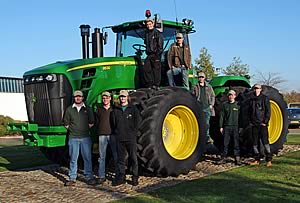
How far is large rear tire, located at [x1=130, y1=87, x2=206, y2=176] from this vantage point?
332 inches

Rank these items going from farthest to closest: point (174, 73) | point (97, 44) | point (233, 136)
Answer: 1. point (233, 136)
2. point (97, 44)
3. point (174, 73)

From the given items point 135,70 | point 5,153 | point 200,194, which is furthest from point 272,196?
point 5,153

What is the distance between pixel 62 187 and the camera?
8.57 m

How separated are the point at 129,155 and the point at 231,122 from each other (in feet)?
9.73

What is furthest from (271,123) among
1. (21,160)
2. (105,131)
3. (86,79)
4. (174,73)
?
(21,160)

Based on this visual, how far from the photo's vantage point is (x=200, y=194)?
739 centimetres

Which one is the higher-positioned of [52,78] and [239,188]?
[52,78]

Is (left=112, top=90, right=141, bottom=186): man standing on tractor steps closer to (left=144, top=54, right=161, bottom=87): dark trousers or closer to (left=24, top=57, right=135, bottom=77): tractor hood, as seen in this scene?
(left=144, top=54, right=161, bottom=87): dark trousers

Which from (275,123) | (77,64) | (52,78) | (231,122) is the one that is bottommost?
(275,123)

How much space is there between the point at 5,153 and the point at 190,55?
8.14 m

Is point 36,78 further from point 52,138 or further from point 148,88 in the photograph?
point 148,88

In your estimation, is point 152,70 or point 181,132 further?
point 181,132

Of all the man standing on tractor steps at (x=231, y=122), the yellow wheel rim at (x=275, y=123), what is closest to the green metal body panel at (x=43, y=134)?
the man standing on tractor steps at (x=231, y=122)

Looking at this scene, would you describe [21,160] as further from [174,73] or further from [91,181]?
[174,73]
